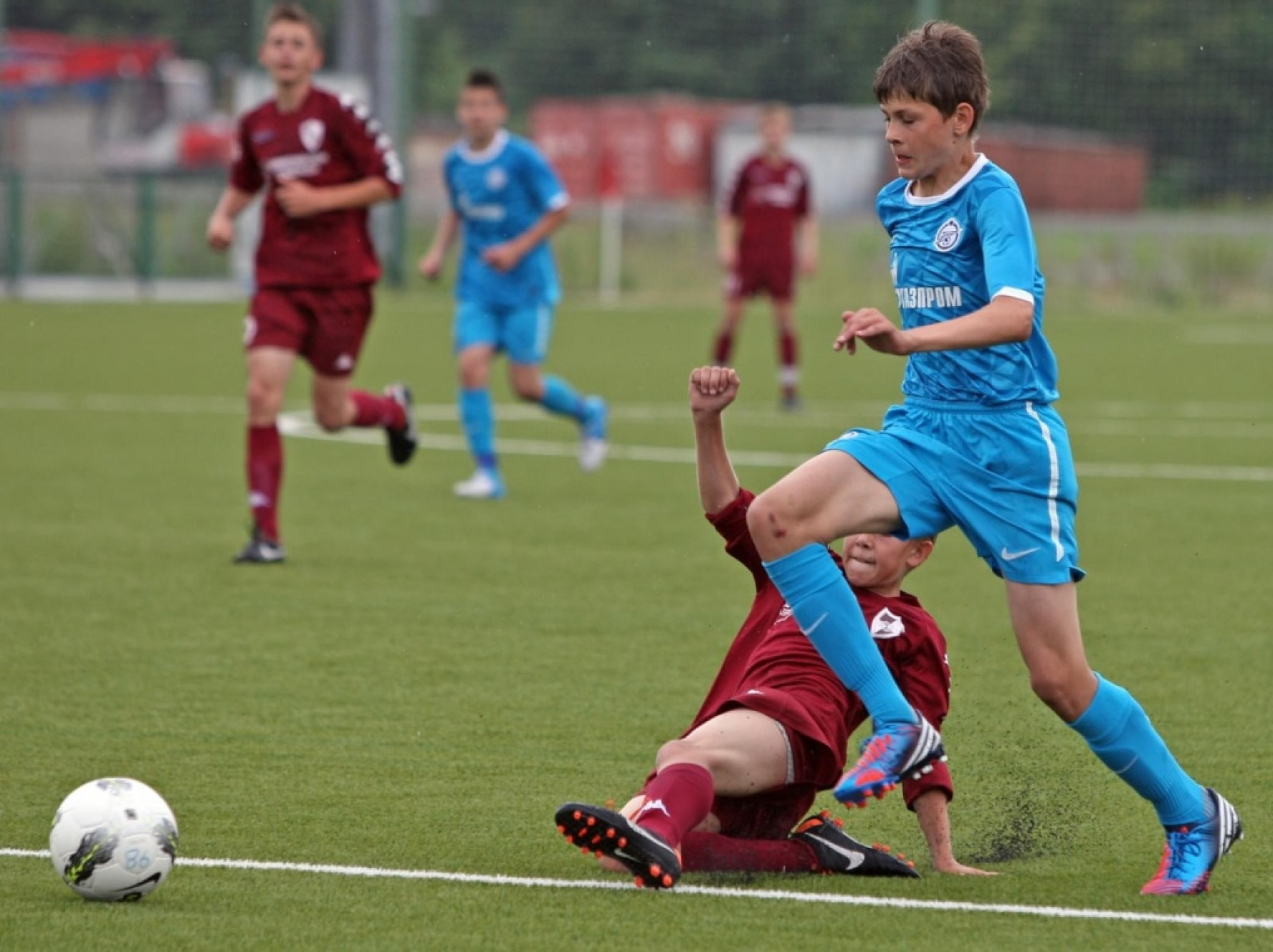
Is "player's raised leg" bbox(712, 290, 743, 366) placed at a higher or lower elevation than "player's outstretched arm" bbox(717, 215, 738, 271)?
lower

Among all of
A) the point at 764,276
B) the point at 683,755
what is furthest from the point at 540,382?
the point at 683,755

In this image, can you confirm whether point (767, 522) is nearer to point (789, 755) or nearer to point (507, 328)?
point (789, 755)

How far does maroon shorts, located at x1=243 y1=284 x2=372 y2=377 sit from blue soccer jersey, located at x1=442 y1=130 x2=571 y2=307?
2288mm

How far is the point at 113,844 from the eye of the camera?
414 centimetres

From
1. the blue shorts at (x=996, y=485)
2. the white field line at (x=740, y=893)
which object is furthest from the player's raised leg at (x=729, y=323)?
the white field line at (x=740, y=893)

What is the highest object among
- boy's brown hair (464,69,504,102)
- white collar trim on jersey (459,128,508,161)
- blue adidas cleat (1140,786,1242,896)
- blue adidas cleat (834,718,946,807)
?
boy's brown hair (464,69,504,102)

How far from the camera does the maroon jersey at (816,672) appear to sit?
178 inches

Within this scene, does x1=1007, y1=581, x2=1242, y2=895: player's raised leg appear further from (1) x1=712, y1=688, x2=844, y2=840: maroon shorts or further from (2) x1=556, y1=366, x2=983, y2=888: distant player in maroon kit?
(1) x1=712, y1=688, x2=844, y2=840: maroon shorts

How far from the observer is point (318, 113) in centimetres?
923

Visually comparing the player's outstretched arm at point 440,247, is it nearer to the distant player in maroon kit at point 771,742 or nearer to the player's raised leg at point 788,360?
the player's raised leg at point 788,360

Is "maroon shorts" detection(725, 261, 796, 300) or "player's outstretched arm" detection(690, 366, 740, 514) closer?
"player's outstretched arm" detection(690, 366, 740, 514)

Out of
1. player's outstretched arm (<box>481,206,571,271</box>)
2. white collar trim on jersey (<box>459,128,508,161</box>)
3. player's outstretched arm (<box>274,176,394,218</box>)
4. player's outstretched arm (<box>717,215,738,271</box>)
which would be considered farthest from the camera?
player's outstretched arm (<box>717,215,738,271</box>)

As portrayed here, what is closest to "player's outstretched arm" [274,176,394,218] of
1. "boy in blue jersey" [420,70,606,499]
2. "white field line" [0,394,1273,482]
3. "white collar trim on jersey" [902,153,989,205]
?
"boy in blue jersey" [420,70,606,499]

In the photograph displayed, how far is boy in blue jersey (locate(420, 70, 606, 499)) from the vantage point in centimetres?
1146
